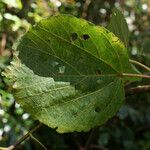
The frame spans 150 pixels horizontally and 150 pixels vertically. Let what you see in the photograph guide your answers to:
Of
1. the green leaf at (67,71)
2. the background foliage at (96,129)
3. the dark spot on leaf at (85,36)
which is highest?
the dark spot on leaf at (85,36)

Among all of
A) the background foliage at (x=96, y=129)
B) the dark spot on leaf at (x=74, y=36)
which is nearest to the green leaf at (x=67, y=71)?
the dark spot on leaf at (x=74, y=36)

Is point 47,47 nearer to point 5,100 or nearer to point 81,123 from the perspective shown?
point 81,123

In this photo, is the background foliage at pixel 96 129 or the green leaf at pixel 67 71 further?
the background foliage at pixel 96 129

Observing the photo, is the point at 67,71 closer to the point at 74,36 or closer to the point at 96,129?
the point at 74,36

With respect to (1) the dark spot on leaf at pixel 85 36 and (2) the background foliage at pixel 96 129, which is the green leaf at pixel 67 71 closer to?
(1) the dark spot on leaf at pixel 85 36

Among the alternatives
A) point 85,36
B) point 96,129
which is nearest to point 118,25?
point 85,36

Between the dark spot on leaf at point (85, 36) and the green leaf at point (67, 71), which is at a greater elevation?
the dark spot on leaf at point (85, 36)
